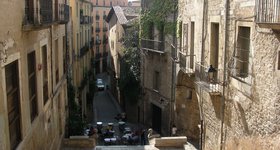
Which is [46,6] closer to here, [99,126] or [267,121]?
[267,121]

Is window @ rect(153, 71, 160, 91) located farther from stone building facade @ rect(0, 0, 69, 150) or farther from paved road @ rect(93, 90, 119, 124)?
stone building facade @ rect(0, 0, 69, 150)

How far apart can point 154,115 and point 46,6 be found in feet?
46.2

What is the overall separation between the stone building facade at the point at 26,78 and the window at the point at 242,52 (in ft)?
18.5

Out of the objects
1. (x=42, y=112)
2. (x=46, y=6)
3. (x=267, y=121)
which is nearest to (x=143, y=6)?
(x=46, y=6)

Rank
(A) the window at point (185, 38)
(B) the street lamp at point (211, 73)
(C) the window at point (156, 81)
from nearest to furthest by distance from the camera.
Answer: (B) the street lamp at point (211, 73), (A) the window at point (185, 38), (C) the window at point (156, 81)

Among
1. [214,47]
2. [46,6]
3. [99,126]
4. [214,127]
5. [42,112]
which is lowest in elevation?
[99,126]

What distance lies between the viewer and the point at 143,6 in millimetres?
24781

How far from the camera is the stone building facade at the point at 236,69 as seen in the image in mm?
8852

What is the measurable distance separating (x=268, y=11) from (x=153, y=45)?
15507mm

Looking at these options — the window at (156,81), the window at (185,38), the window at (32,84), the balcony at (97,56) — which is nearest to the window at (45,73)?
the window at (32,84)

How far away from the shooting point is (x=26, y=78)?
9.62 m

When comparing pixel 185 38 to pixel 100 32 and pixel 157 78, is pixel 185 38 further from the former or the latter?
pixel 100 32

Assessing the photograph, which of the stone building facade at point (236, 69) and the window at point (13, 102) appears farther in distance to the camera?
the stone building facade at point (236, 69)

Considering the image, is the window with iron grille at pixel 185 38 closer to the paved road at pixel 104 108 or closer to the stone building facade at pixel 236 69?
the stone building facade at pixel 236 69
